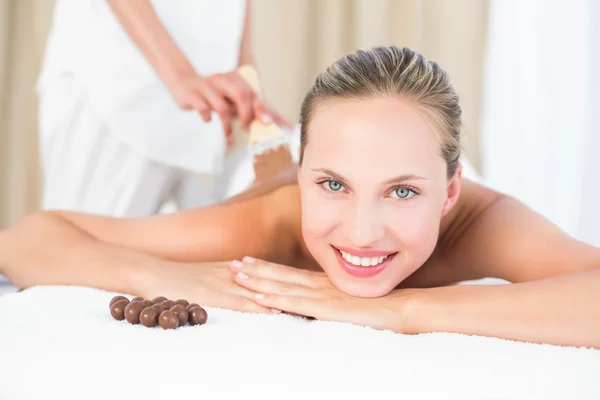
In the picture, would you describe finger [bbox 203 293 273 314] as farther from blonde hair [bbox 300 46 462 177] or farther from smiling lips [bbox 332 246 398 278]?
blonde hair [bbox 300 46 462 177]

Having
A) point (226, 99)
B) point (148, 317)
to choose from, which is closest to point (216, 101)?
point (226, 99)

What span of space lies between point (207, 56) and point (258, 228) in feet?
4.36

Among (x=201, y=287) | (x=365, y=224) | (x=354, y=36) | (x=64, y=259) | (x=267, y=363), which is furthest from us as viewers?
(x=354, y=36)

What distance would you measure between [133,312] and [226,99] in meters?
1.14

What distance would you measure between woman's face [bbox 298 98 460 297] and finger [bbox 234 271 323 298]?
0.05m

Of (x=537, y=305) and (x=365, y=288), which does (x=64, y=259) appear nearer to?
(x=365, y=288)

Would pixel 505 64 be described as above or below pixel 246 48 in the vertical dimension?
below

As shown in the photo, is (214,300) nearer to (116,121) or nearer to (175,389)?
(175,389)

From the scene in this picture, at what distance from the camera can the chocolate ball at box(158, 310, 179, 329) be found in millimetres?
1099

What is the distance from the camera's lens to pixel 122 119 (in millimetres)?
2543

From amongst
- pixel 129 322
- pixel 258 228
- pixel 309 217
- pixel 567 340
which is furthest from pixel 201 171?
pixel 567 340

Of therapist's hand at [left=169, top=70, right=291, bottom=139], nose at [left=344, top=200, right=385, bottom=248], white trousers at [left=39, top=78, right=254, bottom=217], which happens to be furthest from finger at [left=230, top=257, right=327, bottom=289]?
white trousers at [left=39, top=78, right=254, bottom=217]

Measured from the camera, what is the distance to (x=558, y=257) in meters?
1.36

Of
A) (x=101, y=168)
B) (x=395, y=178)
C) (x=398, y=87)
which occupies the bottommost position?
(x=101, y=168)
